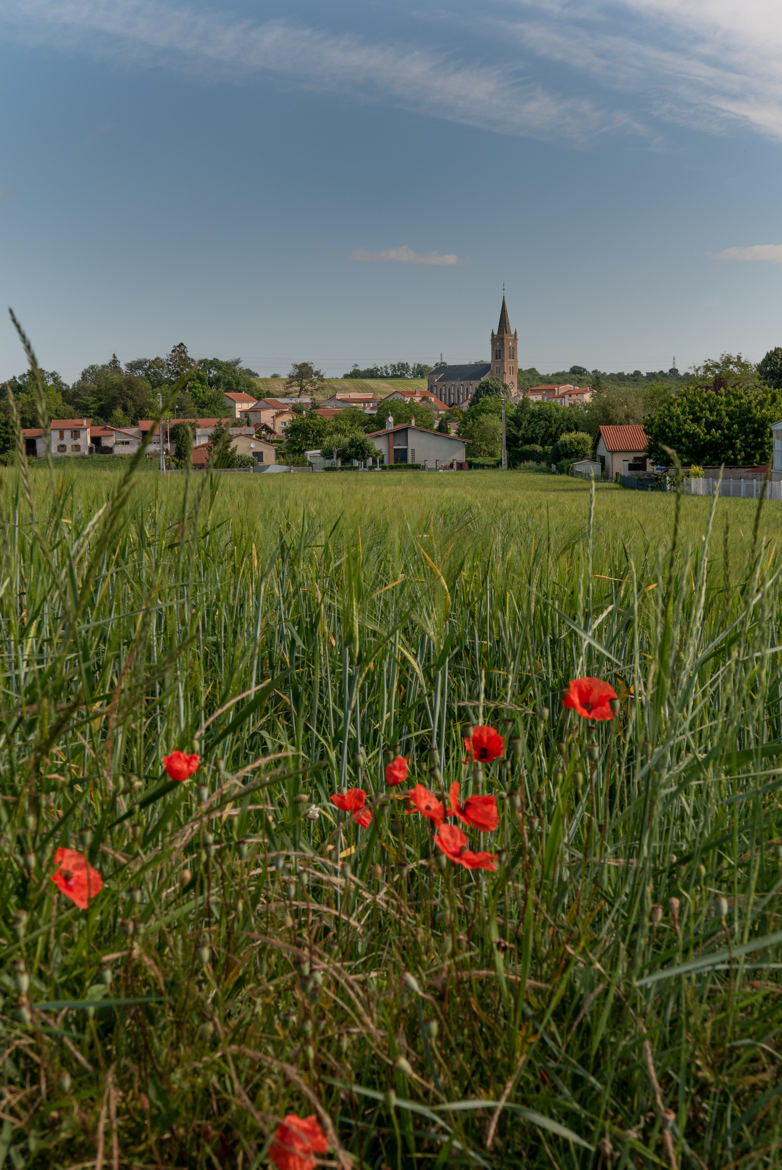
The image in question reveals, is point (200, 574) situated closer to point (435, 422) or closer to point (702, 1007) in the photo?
point (702, 1007)

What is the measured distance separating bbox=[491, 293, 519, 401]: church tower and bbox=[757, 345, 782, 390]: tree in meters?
77.6

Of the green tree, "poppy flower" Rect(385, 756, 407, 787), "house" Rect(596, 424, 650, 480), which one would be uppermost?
the green tree

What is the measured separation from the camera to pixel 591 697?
111 centimetres

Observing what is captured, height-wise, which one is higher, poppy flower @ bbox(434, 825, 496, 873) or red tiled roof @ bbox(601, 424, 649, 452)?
red tiled roof @ bbox(601, 424, 649, 452)

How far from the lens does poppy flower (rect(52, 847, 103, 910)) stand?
2.69 feet

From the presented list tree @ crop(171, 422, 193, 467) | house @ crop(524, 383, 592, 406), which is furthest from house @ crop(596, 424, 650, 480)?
house @ crop(524, 383, 592, 406)

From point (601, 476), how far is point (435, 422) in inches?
2495

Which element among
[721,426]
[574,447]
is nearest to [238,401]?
[574,447]

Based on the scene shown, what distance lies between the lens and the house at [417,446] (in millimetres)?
74062

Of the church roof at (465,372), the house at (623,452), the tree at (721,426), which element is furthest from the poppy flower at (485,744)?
the church roof at (465,372)

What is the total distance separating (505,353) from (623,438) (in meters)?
94.8

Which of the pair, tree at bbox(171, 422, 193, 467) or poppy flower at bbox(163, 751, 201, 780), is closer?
poppy flower at bbox(163, 751, 201, 780)

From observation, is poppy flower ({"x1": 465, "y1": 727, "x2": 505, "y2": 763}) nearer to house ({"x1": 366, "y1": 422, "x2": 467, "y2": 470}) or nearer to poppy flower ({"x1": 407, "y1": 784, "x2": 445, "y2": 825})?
poppy flower ({"x1": 407, "y1": 784, "x2": 445, "y2": 825})

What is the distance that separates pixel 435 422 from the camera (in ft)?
384
